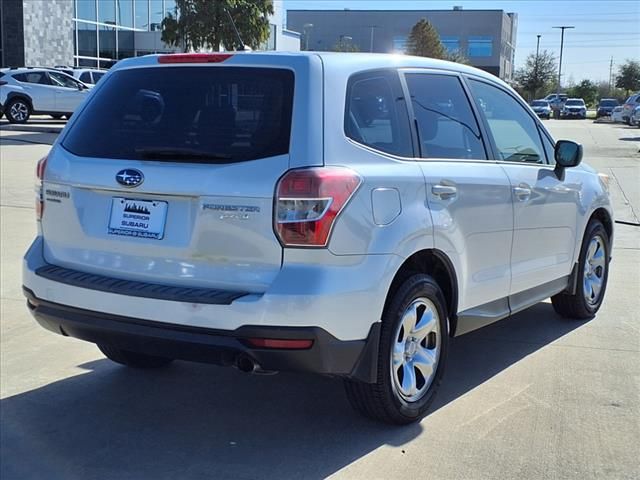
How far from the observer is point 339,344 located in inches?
138

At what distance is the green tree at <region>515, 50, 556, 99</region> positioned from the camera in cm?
9000

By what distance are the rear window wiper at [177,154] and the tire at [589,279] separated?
3.30 meters

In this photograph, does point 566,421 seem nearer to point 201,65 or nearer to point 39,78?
point 201,65

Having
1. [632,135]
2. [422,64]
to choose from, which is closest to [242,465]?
[422,64]

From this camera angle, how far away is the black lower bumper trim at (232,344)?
3.43m

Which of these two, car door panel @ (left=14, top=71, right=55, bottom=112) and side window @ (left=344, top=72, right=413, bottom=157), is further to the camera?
car door panel @ (left=14, top=71, right=55, bottom=112)

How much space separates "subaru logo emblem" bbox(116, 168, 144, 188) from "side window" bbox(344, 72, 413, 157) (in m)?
0.98

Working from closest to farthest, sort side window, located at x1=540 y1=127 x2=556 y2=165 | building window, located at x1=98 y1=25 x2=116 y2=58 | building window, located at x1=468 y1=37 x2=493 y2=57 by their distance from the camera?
side window, located at x1=540 y1=127 x2=556 y2=165 → building window, located at x1=98 y1=25 x2=116 y2=58 → building window, located at x1=468 y1=37 x2=493 y2=57

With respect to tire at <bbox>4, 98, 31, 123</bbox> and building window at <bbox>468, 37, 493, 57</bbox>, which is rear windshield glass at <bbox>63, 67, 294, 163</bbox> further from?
building window at <bbox>468, 37, 493, 57</bbox>

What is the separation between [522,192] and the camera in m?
4.86

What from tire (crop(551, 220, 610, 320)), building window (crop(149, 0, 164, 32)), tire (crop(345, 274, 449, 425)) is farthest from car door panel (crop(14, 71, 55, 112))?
tire (crop(345, 274, 449, 425))

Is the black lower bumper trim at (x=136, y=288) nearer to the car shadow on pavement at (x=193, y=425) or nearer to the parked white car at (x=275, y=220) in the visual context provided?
the parked white car at (x=275, y=220)

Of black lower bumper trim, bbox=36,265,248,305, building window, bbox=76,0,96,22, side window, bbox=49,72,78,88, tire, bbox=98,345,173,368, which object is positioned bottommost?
tire, bbox=98,345,173,368

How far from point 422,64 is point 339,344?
A: 5.91 feet
